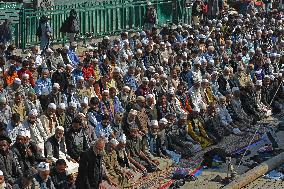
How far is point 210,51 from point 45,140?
852cm

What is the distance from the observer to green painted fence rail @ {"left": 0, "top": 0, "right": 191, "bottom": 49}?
69.7ft

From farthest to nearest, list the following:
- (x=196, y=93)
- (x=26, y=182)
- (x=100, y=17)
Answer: (x=100, y=17) < (x=196, y=93) < (x=26, y=182)

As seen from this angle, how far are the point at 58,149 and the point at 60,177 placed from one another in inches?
51.5

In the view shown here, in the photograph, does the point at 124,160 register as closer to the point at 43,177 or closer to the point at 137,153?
the point at 137,153

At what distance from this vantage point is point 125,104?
1499 cm

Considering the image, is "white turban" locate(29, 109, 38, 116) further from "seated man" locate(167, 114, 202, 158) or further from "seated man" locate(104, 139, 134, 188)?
"seated man" locate(167, 114, 202, 158)

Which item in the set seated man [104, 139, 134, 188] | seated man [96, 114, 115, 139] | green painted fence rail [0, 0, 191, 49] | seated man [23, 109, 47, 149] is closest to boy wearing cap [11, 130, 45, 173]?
seated man [23, 109, 47, 149]

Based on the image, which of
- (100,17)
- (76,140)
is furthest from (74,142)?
(100,17)

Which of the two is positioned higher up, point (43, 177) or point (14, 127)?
point (14, 127)

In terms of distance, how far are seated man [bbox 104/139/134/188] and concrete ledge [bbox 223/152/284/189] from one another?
1.76m

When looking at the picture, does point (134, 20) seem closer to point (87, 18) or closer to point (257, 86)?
point (87, 18)

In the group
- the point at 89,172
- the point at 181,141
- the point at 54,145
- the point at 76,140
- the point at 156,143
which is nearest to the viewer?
the point at 89,172

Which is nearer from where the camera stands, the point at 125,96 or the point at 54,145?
the point at 54,145

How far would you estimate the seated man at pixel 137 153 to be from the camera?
12.9m
